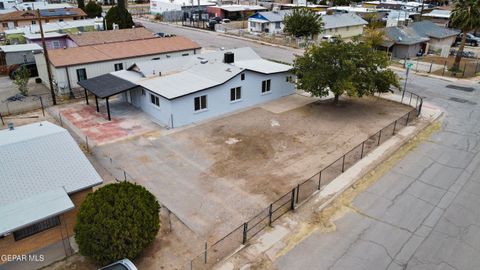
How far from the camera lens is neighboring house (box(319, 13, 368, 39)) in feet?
209

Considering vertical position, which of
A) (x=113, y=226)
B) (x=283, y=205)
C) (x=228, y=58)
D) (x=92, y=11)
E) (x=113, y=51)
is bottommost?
(x=283, y=205)

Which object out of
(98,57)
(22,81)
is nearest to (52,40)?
(22,81)

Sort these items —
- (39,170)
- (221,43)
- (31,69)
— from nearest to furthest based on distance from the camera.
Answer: (39,170), (31,69), (221,43)

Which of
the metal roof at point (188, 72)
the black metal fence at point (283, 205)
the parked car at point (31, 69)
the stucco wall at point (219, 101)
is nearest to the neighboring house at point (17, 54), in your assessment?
the parked car at point (31, 69)

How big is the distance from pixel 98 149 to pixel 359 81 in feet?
63.0

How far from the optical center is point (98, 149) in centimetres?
2373

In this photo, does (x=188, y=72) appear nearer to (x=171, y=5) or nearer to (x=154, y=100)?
(x=154, y=100)

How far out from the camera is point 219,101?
96.3ft

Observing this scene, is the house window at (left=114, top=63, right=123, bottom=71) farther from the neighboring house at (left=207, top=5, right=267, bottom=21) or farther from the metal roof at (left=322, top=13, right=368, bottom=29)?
the neighboring house at (left=207, top=5, right=267, bottom=21)

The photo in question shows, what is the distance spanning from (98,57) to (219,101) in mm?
14627

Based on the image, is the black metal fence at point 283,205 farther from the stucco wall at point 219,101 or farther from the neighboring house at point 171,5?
the neighboring house at point 171,5

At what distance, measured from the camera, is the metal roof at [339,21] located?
63866 millimetres

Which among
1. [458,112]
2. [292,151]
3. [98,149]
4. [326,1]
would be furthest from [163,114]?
[326,1]

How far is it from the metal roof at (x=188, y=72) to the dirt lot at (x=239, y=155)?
9.92 ft
